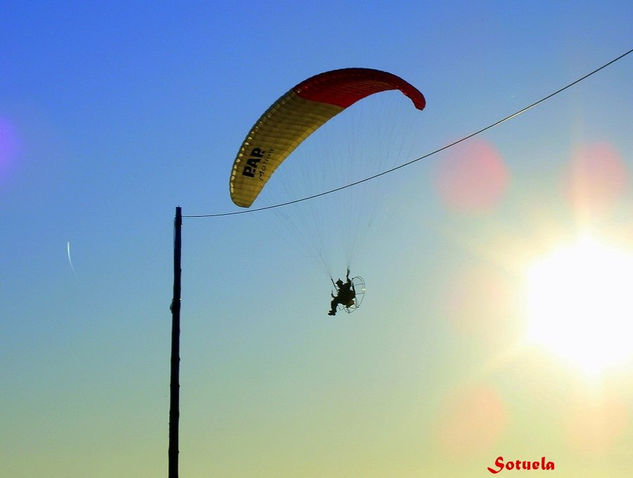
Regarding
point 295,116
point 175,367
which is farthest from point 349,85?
point 175,367

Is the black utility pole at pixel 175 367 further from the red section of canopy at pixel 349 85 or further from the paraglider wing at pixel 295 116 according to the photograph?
the red section of canopy at pixel 349 85

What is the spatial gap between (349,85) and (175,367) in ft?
26.6

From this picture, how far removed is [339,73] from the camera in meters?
26.7

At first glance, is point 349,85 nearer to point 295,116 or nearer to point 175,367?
point 295,116

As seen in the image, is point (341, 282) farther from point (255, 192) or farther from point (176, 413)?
point (176, 413)

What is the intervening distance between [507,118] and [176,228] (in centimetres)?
914

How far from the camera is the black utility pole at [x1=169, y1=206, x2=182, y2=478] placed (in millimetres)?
24938

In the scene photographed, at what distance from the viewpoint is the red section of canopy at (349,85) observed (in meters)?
26.7

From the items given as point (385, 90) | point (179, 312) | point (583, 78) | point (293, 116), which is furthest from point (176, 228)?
point (583, 78)

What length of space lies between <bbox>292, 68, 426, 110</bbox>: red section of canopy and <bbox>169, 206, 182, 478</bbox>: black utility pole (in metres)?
4.68

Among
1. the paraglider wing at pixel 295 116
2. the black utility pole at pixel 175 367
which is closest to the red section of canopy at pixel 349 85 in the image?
the paraglider wing at pixel 295 116

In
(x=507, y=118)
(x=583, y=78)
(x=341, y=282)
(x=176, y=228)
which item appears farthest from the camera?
(x=341, y=282)

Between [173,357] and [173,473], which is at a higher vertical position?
[173,357]

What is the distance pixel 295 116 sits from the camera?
28.0 meters
